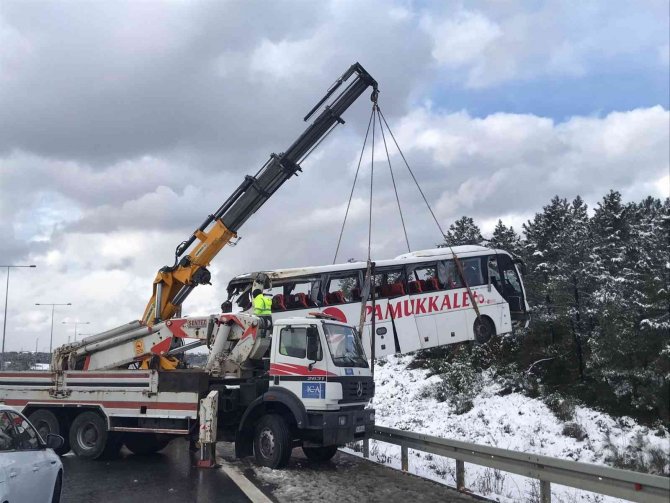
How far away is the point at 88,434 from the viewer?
11.9 m

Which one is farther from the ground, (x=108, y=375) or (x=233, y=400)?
(x=108, y=375)

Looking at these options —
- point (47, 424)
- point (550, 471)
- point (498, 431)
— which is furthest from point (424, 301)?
point (550, 471)

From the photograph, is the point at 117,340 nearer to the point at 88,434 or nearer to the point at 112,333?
the point at 112,333

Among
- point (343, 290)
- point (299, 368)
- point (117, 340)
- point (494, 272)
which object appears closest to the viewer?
point (299, 368)

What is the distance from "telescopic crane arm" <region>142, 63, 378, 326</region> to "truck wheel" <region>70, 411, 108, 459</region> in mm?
3704

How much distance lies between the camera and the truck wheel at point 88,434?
11570mm

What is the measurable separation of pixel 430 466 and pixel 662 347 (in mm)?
8482

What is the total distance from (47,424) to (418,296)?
11399mm

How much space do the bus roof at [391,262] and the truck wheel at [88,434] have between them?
6.80 m

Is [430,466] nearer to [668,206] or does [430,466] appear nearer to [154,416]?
[154,416]

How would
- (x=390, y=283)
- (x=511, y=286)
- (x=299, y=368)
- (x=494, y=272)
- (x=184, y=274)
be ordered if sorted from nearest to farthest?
(x=299, y=368), (x=184, y=274), (x=390, y=283), (x=494, y=272), (x=511, y=286)

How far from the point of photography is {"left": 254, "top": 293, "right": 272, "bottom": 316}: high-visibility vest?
12086mm

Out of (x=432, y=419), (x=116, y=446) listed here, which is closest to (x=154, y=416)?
(x=116, y=446)

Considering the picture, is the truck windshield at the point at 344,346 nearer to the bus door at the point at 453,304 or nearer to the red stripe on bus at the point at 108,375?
the red stripe on bus at the point at 108,375
